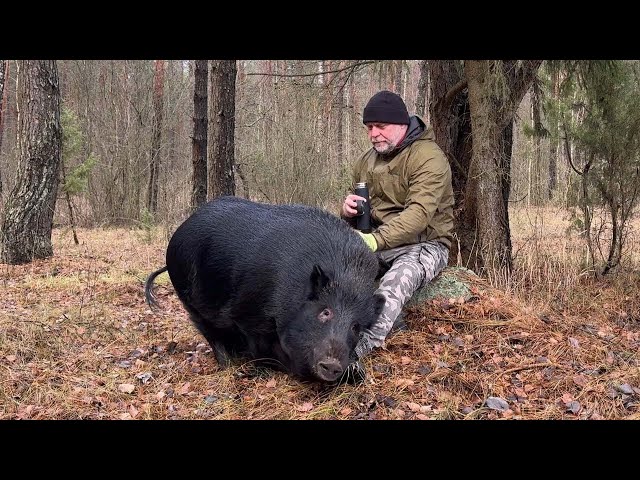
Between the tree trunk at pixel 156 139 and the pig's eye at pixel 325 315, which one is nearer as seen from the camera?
the pig's eye at pixel 325 315

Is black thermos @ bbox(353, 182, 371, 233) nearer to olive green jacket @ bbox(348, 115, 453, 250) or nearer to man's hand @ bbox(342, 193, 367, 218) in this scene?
man's hand @ bbox(342, 193, 367, 218)

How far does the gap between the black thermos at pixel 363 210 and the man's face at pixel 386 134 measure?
0.36 metres

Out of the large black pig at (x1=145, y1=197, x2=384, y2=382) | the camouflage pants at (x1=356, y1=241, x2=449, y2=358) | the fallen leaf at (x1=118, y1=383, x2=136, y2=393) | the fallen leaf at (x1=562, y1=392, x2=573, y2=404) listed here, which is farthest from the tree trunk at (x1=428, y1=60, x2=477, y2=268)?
the fallen leaf at (x1=118, y1=383, x2=136, y2=393)

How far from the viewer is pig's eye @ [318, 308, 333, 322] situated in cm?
380

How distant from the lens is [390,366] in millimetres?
4371

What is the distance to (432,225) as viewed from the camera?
17.6 ft

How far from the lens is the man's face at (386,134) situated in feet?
17.2

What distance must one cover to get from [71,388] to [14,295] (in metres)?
3.49

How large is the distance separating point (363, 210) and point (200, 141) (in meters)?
7.00

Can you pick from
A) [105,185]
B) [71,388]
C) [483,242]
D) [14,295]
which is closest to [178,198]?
[105,185]

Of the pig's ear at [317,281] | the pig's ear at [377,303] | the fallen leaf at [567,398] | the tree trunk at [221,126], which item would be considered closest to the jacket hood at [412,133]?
the pig's ear at [377,303]

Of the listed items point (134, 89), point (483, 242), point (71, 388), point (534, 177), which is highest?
point (134, 89)

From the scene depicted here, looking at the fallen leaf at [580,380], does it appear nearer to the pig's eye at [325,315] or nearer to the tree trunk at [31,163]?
the pig's eye at [325,315]
